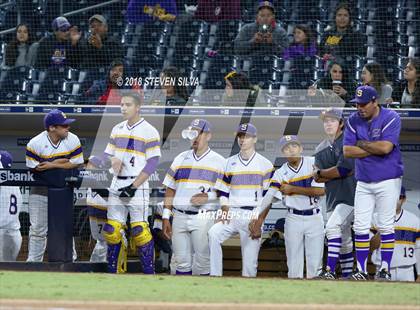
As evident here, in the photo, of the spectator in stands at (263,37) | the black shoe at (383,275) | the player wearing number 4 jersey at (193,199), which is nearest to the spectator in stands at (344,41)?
the spectator in stands at (263,37)

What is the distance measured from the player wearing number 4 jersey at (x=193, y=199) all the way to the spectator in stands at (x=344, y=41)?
3.49 metres

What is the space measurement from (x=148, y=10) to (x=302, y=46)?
2.33 metres

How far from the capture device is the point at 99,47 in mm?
12305

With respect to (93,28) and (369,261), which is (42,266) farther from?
(93,28)

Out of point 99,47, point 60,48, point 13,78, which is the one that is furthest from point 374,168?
point 13,78

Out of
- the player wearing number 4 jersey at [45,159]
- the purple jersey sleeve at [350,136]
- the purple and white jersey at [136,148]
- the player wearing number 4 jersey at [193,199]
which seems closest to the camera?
the purple jersey sleeve at [350,136]

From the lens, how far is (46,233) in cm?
880

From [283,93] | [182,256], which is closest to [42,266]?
[182,256]

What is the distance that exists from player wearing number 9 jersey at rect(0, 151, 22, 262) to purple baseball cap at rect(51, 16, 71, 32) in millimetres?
3829

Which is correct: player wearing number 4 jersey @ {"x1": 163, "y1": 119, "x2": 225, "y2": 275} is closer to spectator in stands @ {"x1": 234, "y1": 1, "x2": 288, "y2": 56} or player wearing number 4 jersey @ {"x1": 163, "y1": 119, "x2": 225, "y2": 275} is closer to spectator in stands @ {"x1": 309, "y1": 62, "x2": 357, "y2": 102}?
spectator in stands @ {"x1": 309, "y1": 62, "x2": 357, "y2": 102}

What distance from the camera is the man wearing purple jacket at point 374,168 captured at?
25.5 ft

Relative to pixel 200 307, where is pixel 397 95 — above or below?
above

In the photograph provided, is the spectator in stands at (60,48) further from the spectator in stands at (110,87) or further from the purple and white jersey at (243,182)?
the purple and white jersey at (243,182)

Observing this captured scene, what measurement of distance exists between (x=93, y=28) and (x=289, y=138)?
4.14m
